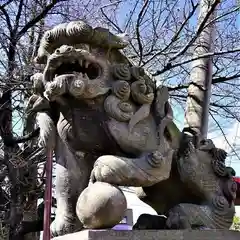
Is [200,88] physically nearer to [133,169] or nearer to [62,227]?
[133,169]

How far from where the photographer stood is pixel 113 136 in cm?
251

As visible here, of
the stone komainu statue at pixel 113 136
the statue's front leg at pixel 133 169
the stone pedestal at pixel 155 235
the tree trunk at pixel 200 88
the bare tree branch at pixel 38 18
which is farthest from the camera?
the bare tree branch at pixel 38 18

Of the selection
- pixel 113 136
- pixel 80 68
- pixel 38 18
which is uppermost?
pixel 38 18

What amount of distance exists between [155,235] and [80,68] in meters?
0.99

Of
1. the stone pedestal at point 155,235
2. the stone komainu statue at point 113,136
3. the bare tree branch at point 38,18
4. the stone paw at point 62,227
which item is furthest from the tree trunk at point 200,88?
the bare tree branch at point 38,18

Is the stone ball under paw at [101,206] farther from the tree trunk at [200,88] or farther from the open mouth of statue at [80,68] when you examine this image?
the tree trunk at [200,88]

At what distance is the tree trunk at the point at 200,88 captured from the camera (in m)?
4.35

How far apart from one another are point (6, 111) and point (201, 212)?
15.5 feet

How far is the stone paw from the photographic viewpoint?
8.37 ft

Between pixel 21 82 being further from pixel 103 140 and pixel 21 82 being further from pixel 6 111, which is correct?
pixel 103 140

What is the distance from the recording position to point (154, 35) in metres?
5.69

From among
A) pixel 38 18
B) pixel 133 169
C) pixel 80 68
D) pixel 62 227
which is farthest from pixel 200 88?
pixel 38 18

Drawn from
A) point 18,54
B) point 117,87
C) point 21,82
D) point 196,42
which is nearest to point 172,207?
point 117,87

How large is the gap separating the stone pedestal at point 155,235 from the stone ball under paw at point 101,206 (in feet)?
0.19
